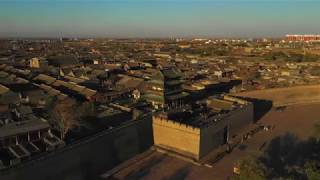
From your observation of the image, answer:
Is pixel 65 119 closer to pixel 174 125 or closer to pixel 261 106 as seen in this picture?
pixel 174 125

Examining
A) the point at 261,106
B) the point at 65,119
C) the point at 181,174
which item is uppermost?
the point at 65,119

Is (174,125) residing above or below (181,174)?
above

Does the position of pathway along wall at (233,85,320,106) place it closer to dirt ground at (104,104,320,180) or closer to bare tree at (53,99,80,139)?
dirt ground at (104,104,320,180)

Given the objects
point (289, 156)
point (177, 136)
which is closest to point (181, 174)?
point (177, 136)

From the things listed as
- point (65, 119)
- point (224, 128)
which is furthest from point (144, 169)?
point (224, 128)

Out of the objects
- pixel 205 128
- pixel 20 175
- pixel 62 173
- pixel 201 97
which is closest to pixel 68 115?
pixel 62 173

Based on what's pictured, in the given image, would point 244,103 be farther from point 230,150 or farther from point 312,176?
point 312,176

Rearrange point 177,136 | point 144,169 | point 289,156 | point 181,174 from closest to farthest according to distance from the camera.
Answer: point 181,174
point 144,169
point 289,156
point 177,136

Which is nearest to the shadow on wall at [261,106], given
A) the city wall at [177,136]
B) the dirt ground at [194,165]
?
the dirt ground at [194,165]

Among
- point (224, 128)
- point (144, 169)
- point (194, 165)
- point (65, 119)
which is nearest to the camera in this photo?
point (144, 169)

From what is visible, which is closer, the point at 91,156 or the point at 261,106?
the point at 91,156
